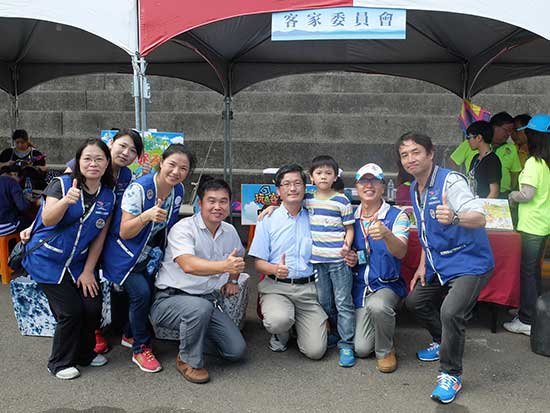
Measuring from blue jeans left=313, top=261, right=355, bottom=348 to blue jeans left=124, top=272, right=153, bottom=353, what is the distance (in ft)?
3.80

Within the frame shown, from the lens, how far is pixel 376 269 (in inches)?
142

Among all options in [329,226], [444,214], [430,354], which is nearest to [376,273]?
[329,226]

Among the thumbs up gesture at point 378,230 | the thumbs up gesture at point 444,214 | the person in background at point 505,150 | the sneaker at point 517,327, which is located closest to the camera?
the thumbs up gesture at point 444,214

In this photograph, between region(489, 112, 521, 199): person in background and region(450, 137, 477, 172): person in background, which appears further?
region(450, 137, 477, 172): person in background

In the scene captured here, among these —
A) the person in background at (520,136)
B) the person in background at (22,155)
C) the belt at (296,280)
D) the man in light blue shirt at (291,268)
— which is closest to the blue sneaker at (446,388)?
the man in light blue shirt at (291,268)

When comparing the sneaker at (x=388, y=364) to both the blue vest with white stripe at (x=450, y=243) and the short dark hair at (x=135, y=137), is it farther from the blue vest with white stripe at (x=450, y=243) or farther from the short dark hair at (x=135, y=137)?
the short dark hair at (x=135, y=137)

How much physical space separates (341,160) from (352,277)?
5.13m

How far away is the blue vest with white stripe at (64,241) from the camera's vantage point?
3.18 metres

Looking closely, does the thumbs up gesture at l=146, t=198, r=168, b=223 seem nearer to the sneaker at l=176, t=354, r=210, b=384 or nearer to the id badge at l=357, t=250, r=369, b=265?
the sneaker at l=176, t=354, r=210, b=384

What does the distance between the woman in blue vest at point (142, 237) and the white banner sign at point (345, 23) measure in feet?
3.96

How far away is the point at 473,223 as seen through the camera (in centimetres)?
295

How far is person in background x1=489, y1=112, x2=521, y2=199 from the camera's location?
523 cm

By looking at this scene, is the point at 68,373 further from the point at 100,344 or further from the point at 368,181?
the point at 368,181

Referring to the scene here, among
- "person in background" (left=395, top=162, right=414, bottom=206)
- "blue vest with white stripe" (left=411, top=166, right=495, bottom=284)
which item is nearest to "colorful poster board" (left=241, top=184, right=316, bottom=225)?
"person in background" (left=395, top=162, right=414, bottom=206)
